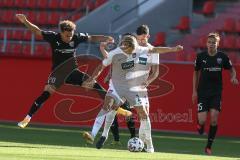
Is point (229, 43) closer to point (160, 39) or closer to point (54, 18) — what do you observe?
point (160, 39)

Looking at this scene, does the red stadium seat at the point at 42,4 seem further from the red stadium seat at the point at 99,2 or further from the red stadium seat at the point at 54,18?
the red stadium seat at the point at 99,2

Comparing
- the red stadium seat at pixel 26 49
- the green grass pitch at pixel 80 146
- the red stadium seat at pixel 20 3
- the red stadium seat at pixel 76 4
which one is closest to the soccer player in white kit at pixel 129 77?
the green grass pitch at pixel 80 146

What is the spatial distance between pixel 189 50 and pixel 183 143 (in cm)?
723

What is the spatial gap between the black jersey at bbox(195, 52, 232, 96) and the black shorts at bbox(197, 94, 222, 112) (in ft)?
0.28

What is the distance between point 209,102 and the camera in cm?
1605

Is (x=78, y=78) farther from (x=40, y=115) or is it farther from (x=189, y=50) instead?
(x=189, y=50)

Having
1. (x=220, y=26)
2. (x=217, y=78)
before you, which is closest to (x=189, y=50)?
(x=220, y=26)

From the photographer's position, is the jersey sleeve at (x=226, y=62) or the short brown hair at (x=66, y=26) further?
the jersey sleeve at (x=226, y=62)

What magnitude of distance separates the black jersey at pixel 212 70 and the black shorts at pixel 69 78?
2321mm

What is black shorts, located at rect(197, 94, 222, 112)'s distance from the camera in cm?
1586

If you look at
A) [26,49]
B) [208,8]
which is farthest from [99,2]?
[26,49]

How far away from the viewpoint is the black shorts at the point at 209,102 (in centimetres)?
1586

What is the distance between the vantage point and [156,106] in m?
21.2

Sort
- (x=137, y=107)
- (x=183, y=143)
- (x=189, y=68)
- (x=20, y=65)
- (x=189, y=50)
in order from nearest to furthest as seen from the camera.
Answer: (x=137, y=107), (x=183, y=143), (x=189, y=68), (x=20, y=65), (x=189, y=50)
